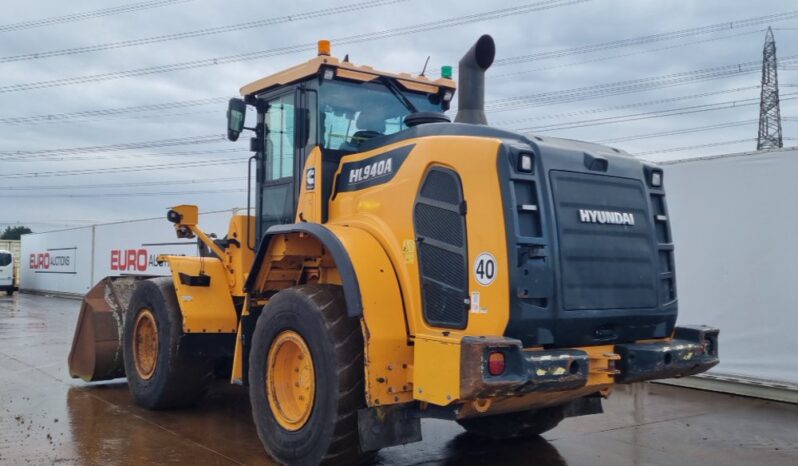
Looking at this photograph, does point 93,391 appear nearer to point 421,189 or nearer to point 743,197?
point 421,189

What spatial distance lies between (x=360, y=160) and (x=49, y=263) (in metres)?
30.9

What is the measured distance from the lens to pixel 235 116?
22.2 feet

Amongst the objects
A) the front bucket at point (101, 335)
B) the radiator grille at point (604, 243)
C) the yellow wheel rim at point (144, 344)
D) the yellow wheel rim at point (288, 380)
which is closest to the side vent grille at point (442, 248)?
the radiator grille at point (604, 243)

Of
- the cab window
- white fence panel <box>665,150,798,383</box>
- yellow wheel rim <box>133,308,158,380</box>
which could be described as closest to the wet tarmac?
yellow wheel rim <box>133,308,158,380</box>

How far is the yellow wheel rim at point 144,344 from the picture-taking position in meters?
7.73

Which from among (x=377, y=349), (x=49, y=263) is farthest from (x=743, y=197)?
(x=49, y=263)

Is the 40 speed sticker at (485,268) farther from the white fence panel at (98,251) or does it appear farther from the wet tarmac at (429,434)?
the white fence panel at (98,251)

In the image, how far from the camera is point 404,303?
5062mm

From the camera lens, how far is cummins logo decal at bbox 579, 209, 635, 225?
16.4 ft

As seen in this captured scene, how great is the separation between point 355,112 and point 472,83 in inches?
41.4

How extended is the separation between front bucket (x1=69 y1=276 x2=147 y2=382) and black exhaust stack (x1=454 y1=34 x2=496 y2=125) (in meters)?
4.98

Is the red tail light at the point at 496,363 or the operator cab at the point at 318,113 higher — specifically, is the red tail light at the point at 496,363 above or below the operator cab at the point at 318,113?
below

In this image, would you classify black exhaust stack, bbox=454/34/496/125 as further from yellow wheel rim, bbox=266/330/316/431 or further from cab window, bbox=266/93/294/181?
yellow wheel rim, bbox=266/330/316/431

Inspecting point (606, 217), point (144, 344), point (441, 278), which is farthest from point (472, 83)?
point (144, 344)
